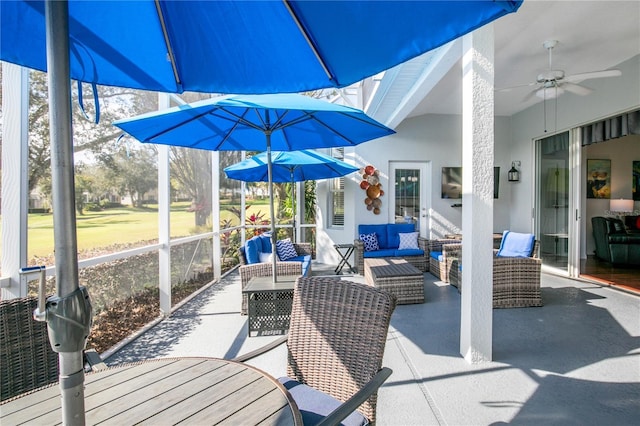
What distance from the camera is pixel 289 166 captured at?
5598 millimetres

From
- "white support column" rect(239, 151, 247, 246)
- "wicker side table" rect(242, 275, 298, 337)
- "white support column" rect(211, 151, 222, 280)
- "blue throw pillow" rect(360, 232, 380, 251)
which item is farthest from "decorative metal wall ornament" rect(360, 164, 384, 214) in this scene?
"wicker side table" rect(242, 275, 298, 337)

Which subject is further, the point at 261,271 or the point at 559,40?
the point at 559,40

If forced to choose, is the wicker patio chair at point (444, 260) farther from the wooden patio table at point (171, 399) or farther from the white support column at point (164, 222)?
the wooden patio table at point (171, 399)

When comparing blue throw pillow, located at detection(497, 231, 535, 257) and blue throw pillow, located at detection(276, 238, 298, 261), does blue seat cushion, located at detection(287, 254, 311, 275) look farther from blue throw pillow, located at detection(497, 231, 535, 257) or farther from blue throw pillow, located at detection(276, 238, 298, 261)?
blue throw pillow, located at detection(497, 231, 535, 257)

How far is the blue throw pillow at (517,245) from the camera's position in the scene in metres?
4.63

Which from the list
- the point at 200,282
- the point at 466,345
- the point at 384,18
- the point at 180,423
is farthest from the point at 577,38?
the point at 200,282

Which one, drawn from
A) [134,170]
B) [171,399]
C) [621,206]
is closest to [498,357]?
[171,399]

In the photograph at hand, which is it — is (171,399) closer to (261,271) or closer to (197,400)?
(197,400)

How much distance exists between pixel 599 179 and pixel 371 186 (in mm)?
6024

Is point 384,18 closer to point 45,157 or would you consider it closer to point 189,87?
point 189,87

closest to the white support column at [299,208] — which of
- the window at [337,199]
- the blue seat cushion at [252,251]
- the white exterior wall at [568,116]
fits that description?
the window at [337,199]

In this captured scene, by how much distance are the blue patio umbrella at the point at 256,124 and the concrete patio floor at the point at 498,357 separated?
1.31 metres

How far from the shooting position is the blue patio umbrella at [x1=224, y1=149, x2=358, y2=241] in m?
4.73

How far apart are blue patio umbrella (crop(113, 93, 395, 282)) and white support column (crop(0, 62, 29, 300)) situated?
1.98 ft
